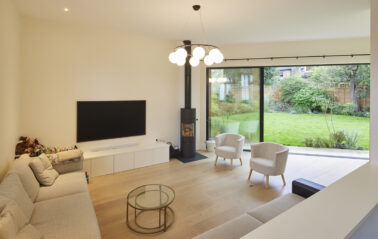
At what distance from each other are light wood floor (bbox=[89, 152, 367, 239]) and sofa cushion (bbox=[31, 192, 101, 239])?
445 millimetres

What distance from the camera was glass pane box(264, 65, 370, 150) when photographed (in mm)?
5445

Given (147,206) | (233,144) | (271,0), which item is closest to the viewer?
(147,206)

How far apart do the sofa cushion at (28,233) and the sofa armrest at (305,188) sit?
2809mm

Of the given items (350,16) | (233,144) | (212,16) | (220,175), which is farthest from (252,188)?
(350,16)


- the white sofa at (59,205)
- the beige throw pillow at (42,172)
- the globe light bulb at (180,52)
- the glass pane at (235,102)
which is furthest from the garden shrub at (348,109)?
the beige throw pillow at (42,172)

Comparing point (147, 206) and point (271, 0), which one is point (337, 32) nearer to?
point (271, 0)

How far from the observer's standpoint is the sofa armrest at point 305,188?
8.31ft

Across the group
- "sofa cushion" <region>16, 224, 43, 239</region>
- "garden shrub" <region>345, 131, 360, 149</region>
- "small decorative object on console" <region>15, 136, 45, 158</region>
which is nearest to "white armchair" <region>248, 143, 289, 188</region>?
"garden shrub" <region>345, 131, 360, 149</region>

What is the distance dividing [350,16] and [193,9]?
9.09 ft

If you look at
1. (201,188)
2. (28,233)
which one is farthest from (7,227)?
(201,188)

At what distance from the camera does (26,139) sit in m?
3.75

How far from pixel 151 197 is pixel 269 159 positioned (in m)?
2.45

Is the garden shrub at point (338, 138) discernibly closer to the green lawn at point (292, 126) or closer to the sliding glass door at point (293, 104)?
the sliding glass door at point (293, 104)

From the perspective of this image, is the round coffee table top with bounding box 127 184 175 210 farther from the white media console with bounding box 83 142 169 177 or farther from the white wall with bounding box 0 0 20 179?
the white wall with bounding box 0 0 20 179
